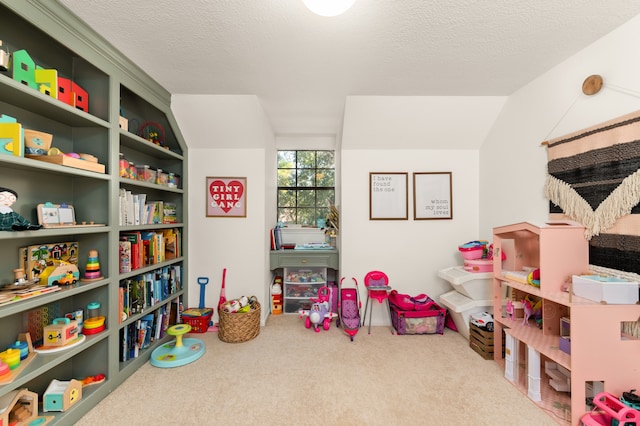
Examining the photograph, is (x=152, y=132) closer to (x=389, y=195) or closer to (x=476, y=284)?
(x=389, y=195)

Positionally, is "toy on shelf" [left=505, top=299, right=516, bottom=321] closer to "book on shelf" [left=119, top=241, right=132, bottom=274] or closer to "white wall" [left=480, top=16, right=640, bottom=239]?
"white wall" [left=480, top=16, right=640, bottom=239]

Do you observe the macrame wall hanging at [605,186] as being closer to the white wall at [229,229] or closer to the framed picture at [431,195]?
the framed picture at [431,195]

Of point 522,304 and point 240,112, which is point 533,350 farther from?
point 240,112

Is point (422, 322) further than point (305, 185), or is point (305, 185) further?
point (305, 185)

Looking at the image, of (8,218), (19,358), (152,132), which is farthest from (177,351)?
(152,132)

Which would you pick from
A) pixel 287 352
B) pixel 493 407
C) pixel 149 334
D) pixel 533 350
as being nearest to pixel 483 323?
pixel 533 350

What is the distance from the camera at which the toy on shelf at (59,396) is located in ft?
5.15

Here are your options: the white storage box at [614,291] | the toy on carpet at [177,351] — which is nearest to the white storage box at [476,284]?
the white storage box at [614,291]

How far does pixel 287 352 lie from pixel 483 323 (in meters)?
1.75

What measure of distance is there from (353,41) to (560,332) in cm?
247

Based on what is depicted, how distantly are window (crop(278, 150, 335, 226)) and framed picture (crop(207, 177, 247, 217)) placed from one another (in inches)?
40.8

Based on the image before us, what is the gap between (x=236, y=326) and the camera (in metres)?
2.60

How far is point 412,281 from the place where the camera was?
312 cm

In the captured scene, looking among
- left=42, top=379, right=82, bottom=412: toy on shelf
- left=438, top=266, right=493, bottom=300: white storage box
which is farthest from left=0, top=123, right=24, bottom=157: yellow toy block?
left=438, top=266, right=493, bottom=300: white storage box
